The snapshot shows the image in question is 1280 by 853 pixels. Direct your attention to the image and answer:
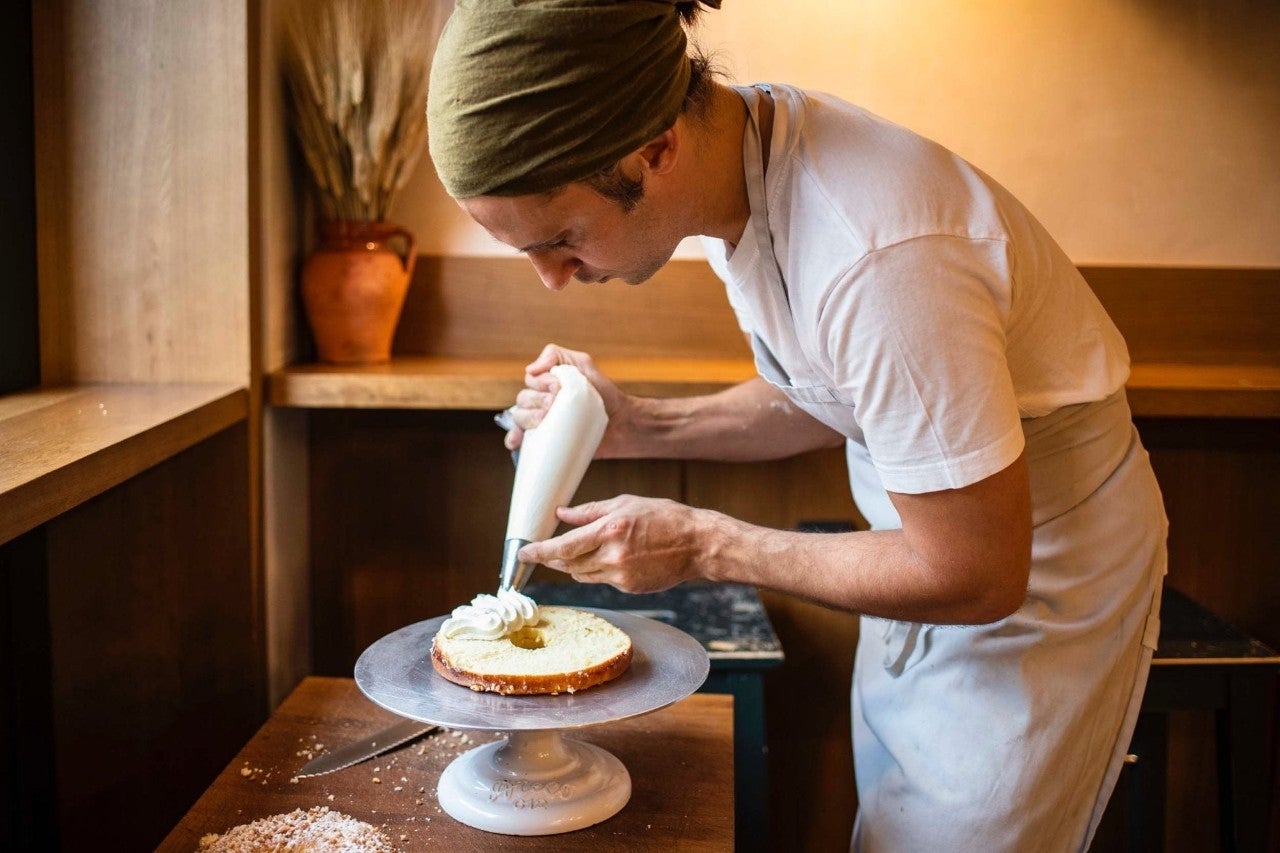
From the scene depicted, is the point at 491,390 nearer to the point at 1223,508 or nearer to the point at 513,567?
the point at 513,567

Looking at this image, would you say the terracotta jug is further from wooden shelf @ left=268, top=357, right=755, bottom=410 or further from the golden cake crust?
the golden cake crust

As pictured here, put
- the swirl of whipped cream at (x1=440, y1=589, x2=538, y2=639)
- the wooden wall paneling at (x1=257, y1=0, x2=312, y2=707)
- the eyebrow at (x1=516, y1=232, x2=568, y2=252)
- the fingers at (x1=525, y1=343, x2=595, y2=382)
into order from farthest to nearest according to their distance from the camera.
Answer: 1. the wooden wall paneling at (x1=257, y1=0, x2=312, y2=707)
2. the fingers at (x1=525, y1=343, x2=595, y2=382)
3. the swirl of whipped cream at (x1=440, y1=589, x2=538, y2=639)
4. the eyebrow at (x1=516, y1=232, x2=568, y2=252)

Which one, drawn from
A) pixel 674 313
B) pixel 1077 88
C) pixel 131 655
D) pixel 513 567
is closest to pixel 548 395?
pixel 513 567

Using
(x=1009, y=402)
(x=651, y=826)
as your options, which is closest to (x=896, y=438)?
(x=1009, y=402)

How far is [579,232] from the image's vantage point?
1211mm

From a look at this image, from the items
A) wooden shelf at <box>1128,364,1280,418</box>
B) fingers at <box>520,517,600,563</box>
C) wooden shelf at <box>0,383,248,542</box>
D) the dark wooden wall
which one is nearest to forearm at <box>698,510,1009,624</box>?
fingers at <box>520,517,600,563</box>

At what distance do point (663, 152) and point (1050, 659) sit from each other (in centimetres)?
73

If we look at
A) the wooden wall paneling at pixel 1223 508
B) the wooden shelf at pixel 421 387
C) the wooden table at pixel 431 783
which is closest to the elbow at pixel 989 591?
the wooden table at pixel 431 783

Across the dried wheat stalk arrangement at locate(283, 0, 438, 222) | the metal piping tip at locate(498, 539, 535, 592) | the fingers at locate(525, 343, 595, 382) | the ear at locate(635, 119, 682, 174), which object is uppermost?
the dried wheat stalk arrangement at locate(283, 0, 438, 222)

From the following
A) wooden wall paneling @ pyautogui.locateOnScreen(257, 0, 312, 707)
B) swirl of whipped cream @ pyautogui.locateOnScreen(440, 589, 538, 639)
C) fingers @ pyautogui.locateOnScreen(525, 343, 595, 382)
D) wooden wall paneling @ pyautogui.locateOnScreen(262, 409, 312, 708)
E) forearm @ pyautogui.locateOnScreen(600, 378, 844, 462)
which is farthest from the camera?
wooden wall paneling @ pyautogui.locateOnScreen(262, 409, 312, 708)

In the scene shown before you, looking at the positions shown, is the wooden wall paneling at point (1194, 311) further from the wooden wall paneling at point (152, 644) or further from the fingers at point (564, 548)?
the wooden wall paneling at point (152, 644)

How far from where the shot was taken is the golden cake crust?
128 cm

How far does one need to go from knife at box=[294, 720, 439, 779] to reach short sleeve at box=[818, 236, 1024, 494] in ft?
2.18

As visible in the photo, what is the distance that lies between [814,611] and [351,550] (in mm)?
886
